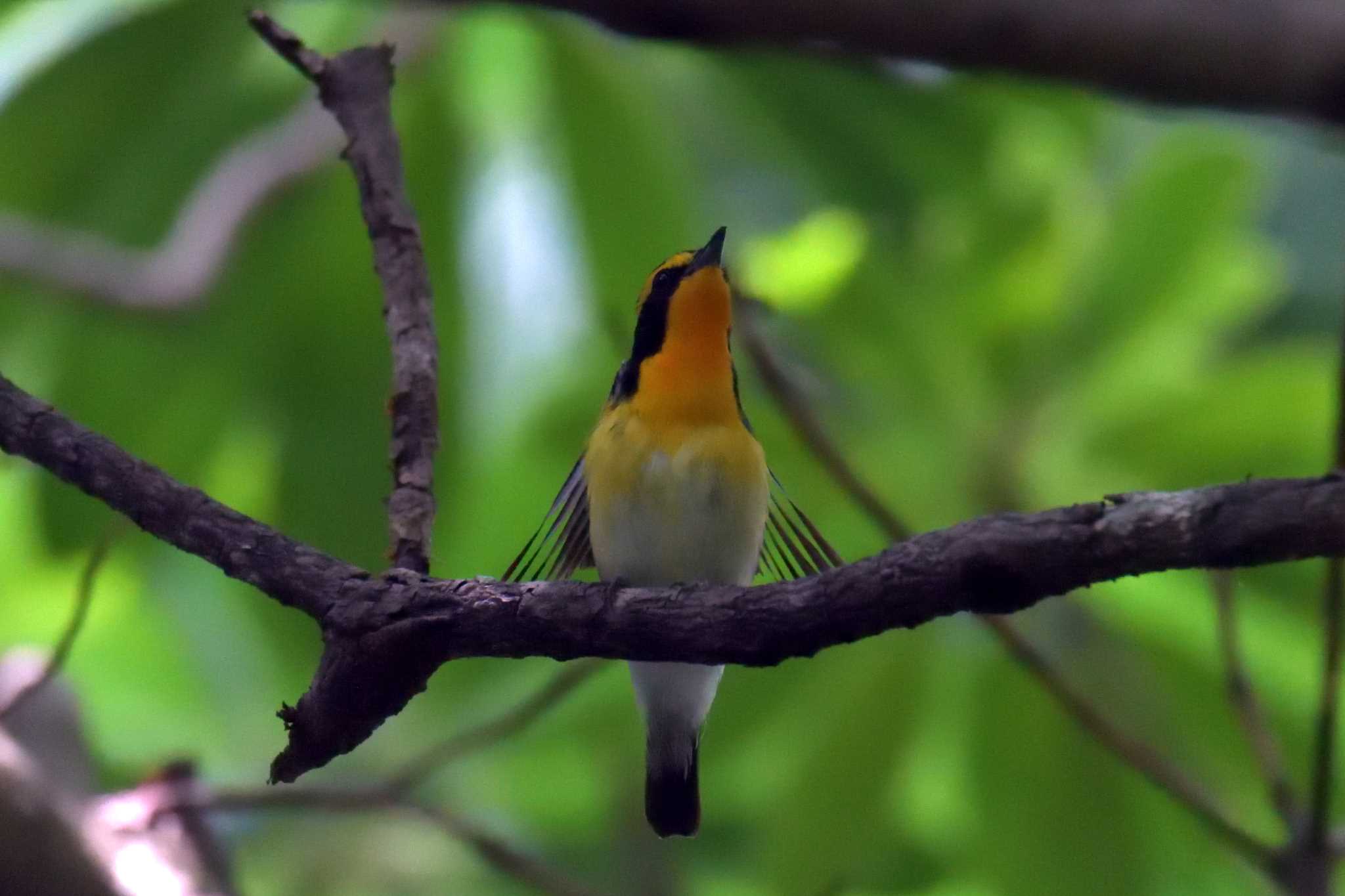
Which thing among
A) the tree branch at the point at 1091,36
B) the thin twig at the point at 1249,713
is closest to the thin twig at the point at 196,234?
the tree branch at the point at 1091,36

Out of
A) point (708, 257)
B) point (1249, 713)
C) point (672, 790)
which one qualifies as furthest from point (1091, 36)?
point (672, 790)

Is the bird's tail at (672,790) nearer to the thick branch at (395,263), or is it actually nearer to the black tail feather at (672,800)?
the black tail feather at (672,800)

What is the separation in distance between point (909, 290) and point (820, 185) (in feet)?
1.31

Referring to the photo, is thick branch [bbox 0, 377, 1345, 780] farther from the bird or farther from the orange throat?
the orange throat

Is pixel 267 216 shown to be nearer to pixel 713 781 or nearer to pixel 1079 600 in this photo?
pixel 713 781

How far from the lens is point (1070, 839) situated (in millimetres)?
3893

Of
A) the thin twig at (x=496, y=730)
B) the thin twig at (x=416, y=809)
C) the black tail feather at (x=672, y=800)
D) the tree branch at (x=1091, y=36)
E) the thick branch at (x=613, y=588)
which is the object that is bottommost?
the thin twig at (x=416, y=809)

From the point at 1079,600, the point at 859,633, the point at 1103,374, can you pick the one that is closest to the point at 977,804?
the point at 1079,600

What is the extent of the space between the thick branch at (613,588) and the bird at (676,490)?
952mm

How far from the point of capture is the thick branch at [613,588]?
5.28ft

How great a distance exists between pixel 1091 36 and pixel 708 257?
3.69 ft

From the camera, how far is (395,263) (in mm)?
2578

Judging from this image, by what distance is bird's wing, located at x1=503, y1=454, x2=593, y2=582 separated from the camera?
2844 mm

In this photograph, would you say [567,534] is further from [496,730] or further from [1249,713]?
[1249,713]
